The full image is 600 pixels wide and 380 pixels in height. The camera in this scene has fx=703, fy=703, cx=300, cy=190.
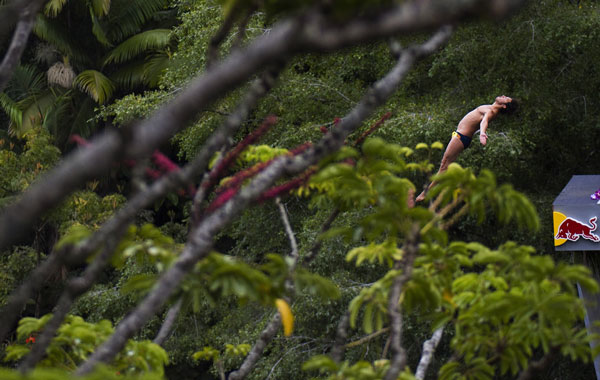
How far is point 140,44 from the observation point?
505 inches

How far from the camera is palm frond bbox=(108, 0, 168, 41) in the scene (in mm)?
13414

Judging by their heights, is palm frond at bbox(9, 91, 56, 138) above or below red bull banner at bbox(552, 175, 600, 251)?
above

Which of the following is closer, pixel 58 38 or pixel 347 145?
pixel 347 145

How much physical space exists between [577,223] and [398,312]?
17.1 feet

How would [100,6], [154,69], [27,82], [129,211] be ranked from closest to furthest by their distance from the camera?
1. [129,211]
2. [100,6]
3. [154,69]
4. [27,82]

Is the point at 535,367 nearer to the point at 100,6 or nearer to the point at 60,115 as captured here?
the point at 100,6

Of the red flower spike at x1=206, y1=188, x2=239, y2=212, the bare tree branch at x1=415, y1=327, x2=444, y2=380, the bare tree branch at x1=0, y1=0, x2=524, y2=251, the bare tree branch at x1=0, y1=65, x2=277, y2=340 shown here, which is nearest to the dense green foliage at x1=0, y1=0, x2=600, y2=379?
the bare tree branch at x1=415, y1=327, x2=444, y2=380

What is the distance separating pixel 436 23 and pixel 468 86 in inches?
328

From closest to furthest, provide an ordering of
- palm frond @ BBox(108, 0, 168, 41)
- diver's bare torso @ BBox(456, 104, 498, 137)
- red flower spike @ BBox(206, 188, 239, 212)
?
red flower spike @ BBox(206, 188, 239, 212) → diver's bare torso @ BBox(456, 104, 498, 137) → palm frond @ BBox(108, 0, 168, 41)

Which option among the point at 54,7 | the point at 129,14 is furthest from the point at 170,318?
the point at 129,14

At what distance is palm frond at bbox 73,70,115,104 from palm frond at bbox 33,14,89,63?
94 cm

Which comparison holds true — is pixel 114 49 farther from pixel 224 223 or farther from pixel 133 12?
pixel 224 223

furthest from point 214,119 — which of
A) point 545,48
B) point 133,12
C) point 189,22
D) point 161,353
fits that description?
point 161,353

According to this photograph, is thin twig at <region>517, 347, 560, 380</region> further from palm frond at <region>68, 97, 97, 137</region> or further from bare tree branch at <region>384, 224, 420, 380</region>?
palm frond at <region>68, 97, 97, 137</region>
